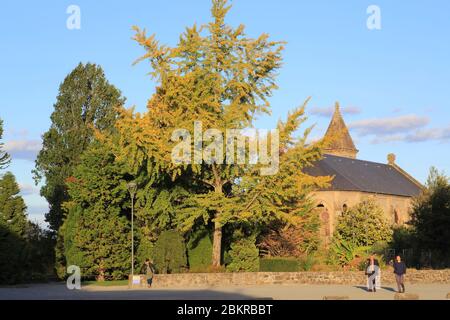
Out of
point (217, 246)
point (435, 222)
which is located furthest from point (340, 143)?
point (217, 246)

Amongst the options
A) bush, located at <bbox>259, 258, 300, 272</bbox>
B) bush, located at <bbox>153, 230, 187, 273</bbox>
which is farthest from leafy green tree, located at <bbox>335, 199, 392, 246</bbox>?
bush, located at <bbox>153, 230, 187, 273</bbox>

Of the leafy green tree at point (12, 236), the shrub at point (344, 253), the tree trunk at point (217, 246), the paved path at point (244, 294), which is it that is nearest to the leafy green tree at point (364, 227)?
the shrub at point (344, 253)

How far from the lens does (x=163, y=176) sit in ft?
144

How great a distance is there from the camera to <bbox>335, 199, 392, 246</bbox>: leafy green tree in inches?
2318

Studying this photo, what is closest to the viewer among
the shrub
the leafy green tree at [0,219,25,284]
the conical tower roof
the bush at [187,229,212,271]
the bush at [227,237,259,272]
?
the bush at [227,237,259,272]

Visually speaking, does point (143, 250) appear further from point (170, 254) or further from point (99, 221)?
point (170, 254)

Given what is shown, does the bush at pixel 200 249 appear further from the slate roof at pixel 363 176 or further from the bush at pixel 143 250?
the slate roof at pixel 363 176

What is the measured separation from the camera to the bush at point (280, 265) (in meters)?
45.5

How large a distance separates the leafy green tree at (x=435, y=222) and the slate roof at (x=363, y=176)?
29193mm

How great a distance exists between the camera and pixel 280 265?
1801 inches

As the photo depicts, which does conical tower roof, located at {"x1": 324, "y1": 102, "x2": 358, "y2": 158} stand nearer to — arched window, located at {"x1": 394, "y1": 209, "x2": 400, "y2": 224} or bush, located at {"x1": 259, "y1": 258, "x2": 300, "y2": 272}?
arched window, located at {"x1": 394, "y1": 209, "x2": 400, "y2": 224}

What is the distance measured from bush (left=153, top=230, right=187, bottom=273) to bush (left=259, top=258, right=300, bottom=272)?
18.0ft

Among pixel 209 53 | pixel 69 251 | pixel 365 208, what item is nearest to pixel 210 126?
pixel 209 53

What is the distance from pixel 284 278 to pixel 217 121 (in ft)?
30.6
